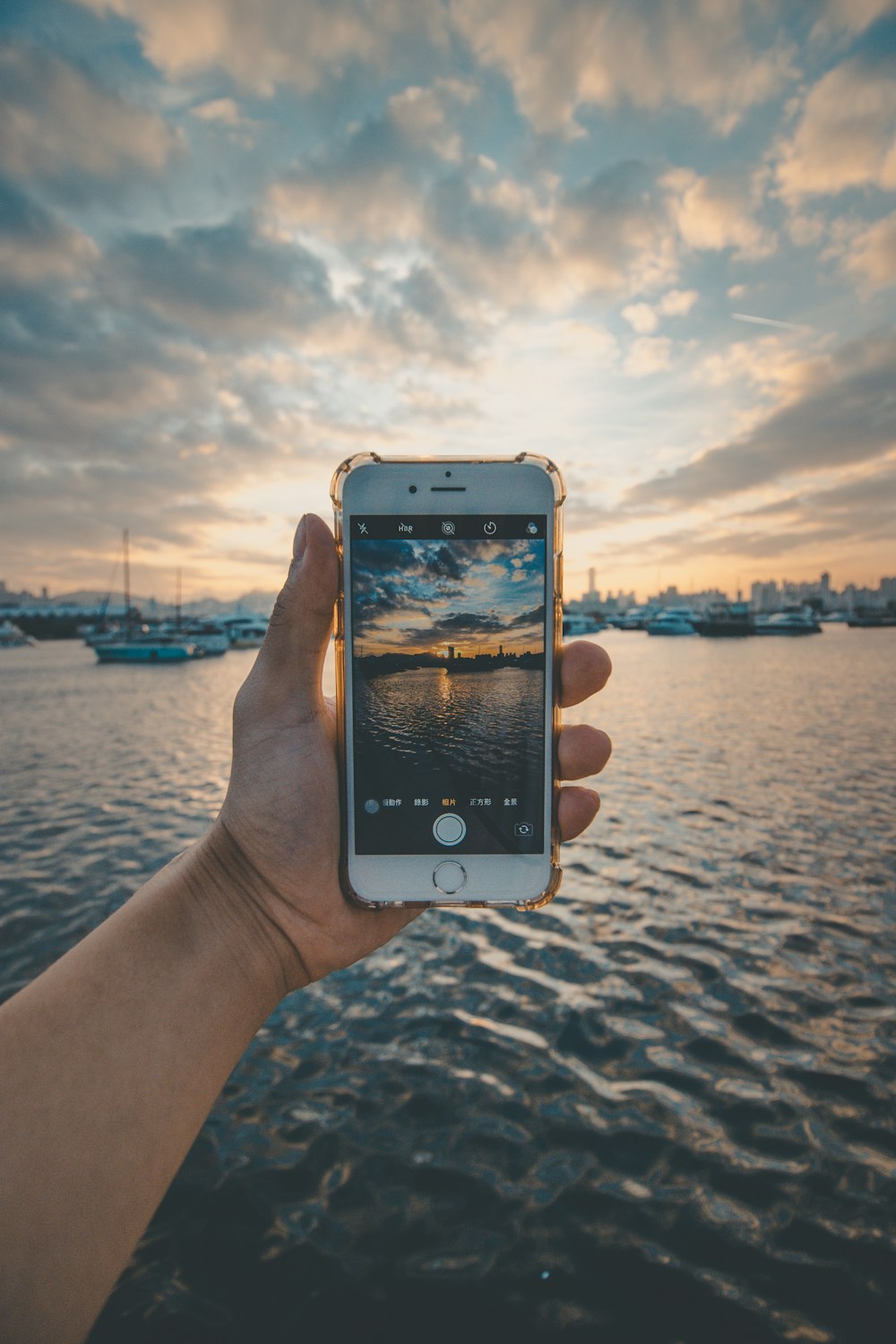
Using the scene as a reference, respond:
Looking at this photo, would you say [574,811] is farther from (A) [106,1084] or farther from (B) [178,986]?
(A) [106,1084]

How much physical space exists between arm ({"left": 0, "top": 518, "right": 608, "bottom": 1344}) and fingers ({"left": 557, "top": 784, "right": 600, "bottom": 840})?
0.01 meters

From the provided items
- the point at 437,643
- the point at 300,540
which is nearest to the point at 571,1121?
the point at 437,643

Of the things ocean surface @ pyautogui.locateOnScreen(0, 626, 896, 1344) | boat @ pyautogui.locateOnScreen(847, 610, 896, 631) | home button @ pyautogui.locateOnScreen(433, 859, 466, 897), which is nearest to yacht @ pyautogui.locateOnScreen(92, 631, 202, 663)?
ocean surface @ pyautogui.locateOnScreen(0, 626, 896, 1344)

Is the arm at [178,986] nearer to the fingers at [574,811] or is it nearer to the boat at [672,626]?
the fingers at [574,811]

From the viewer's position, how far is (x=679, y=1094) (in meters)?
6.52

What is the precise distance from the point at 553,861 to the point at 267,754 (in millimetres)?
1493

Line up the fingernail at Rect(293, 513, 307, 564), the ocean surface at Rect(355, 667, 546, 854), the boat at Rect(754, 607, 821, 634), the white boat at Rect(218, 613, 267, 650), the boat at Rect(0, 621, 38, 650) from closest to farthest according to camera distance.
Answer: the fingernail at Rect(293, 513, 307, 564)
the ocean surface at Rect(355, 667, 546, 854)
the white boat at Rect(218, 613, 267, 650)
the boat at Rect(754, 607, 821, 634)
the boat at Rect(0, 621, 38, 650)

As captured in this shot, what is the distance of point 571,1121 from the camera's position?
20.4 ft

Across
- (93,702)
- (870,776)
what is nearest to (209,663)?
(93,702)

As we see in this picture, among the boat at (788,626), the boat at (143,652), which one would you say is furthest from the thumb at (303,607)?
the boat at (788,626)

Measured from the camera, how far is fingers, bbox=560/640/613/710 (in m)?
3.38

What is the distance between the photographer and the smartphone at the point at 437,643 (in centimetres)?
324

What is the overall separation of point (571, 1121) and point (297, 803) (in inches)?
198

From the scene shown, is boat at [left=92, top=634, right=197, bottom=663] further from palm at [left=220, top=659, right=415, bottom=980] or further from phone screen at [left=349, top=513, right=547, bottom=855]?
phone screen at [left=349, top=513, right=547, bottom=855]
